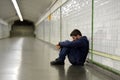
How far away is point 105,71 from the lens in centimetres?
554

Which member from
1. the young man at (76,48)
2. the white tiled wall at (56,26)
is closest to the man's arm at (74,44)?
the young man at (76,48)

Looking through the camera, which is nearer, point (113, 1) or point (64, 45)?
point (113, 1)

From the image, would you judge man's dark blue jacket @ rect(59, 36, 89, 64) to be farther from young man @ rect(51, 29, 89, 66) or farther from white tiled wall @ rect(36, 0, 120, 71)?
white tiled wall @ rect(36, 0, 120, 71)

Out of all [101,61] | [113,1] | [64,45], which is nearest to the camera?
[113,1]

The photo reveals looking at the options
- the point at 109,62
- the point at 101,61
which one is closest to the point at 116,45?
the point at 109,62

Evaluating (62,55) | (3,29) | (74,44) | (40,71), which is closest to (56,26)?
(62,55)

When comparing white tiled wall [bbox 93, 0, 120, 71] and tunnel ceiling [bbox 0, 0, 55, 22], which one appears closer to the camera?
white tiled wall [bbox 93, 0, 120, 71]

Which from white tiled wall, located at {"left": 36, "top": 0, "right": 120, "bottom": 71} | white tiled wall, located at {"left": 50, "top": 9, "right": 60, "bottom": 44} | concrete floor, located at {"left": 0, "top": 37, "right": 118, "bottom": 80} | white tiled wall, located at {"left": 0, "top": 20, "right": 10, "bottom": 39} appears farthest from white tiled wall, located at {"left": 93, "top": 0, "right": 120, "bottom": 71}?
white tiled wall, located at {"left": 0, "top": 20, "right": 10, "bottom": 39}

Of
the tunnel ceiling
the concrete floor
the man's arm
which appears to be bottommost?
the concrete floor

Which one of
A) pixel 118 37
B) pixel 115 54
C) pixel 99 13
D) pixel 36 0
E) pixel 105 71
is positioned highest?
pixel 36 0

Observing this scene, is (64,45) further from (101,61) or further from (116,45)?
(116,45)

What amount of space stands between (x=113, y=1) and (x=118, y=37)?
2.68 ft

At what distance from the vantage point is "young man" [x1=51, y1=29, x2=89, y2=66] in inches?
256

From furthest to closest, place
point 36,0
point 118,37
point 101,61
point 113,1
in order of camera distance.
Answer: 1. point 36,0
2. point 101,61
3. point 113,1
4. point 118,37
